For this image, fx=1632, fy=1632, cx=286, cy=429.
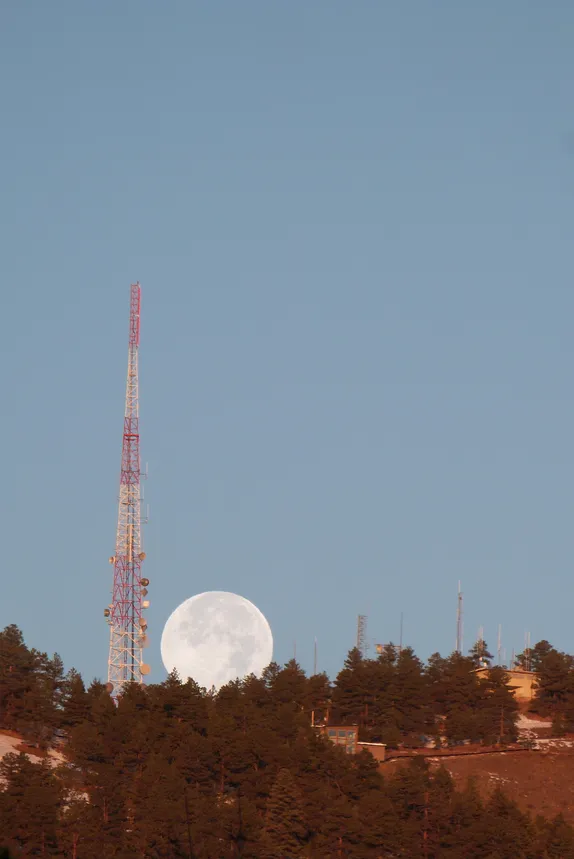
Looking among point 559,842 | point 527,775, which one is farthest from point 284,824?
point 527,775

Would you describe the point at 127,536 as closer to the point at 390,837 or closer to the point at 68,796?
the point at 68,796

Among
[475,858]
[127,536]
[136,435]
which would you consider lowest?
[475,858]

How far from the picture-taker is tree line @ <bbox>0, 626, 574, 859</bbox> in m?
96.9

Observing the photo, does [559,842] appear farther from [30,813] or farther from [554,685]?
[554,685]

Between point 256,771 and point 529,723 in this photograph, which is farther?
point 529,723

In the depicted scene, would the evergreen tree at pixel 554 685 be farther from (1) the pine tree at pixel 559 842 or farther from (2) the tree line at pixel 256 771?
(1) the pine tree at pixel 559 842

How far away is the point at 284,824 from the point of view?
10069cm

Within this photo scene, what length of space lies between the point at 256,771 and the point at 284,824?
12.3 meters

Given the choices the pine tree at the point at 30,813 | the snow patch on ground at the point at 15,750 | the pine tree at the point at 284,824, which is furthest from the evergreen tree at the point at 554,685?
the pine tree at the point at 30,813

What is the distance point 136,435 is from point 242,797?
39490 millimetres

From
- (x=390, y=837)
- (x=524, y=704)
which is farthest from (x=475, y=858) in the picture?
(x=524, y=704)

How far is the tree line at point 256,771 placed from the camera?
96.9 meters

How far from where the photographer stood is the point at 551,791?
123688mm

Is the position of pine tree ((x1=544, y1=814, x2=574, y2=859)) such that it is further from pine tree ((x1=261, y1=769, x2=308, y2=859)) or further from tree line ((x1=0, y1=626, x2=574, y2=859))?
pine tree ((x1=261, y1=769, x2=308, y2=859))
